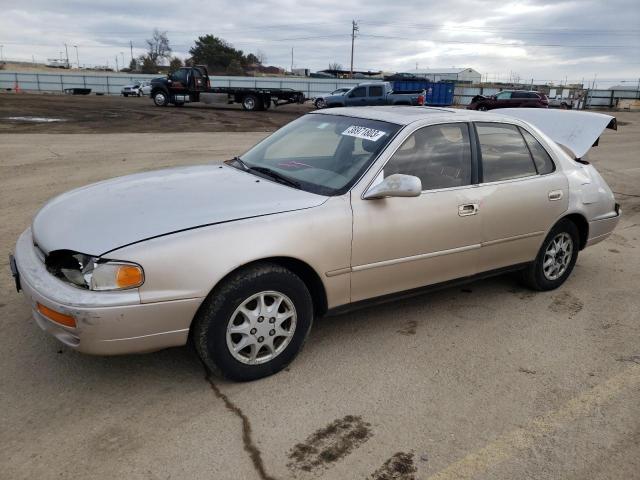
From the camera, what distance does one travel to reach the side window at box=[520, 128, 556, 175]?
4.38 meters

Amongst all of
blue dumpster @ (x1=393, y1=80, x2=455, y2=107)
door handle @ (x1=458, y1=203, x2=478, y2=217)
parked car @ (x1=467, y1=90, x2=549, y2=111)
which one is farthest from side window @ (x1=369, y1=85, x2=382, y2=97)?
door handle @ (x1=458, y1=203, x2=478, y2=217)

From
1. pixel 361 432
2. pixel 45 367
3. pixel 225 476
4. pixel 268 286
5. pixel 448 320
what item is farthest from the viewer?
pixel 448 320

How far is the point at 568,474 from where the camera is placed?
2.48m

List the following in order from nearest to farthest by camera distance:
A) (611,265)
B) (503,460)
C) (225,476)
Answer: (225,476), (503,460), (611,265)

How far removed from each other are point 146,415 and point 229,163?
2095mm

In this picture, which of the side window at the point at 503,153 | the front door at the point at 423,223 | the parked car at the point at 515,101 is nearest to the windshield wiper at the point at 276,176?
the front door at the point at 423,223

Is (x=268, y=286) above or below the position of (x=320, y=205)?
below

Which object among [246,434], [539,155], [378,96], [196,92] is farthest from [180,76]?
[246,434]

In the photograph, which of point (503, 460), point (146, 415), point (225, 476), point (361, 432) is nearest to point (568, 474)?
point (503, 460)

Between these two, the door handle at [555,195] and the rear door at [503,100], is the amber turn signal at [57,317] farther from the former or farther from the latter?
the rear door at [503,100]

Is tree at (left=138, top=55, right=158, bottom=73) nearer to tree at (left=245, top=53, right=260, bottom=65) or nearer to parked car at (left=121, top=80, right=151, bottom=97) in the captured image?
tree at (left=245, top=53, right=260, bottom=65)

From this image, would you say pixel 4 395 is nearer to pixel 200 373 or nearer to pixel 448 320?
pixel 200 373

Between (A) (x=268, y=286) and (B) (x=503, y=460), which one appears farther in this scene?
(A) (x=268, y=286)

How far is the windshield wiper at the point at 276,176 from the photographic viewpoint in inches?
136
